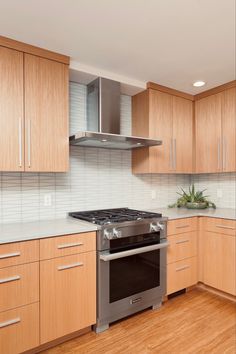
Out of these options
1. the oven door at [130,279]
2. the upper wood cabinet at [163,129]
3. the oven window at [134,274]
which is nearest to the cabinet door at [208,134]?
the upper wood cabinet at [163,129]

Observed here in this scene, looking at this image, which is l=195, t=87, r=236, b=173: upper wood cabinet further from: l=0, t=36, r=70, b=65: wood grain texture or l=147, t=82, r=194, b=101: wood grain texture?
l=0, t=36, r=70, b=65: wood grain texture

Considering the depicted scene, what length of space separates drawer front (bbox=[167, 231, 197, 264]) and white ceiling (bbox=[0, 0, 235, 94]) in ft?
5.65

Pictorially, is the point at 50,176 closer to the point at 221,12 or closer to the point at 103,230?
the point at 103,230

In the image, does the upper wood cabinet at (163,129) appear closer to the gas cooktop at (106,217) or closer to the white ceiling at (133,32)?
the white ceiling at (133,32)

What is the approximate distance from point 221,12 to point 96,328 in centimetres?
251

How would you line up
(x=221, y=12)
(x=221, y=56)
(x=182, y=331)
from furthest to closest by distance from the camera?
(x=221, y=56) < (x=182, y=331) < (x=221, y=12)

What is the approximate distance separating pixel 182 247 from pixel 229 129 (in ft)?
4.79

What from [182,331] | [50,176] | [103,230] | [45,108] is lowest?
[182,331]

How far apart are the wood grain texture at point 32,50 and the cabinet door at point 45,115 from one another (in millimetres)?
34

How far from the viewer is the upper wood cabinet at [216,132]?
2.80 m

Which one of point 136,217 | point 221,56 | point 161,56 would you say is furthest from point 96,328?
point 221,56

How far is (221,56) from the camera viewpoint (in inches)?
85.7

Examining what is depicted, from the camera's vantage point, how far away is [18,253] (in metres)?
1.62

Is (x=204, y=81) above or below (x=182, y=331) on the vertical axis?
above
